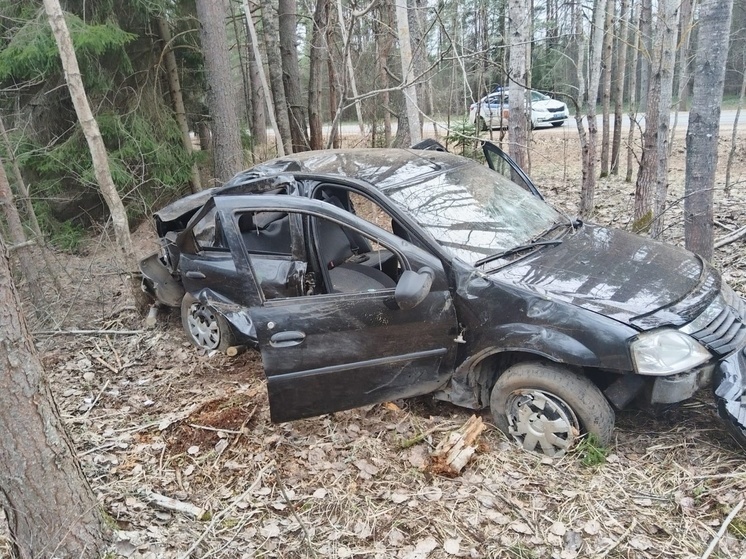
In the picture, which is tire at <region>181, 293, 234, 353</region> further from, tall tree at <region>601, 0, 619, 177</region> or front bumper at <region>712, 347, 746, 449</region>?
tall tree at <region>601, 0, 619, 177</region>

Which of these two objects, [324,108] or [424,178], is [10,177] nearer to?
[424,178]

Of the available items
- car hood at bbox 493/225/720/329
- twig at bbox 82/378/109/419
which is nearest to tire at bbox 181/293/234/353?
twig at bbox 82/378/109/419

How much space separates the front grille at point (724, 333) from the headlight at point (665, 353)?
0.22ft

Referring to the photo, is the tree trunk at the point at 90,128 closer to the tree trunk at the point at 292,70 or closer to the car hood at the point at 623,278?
the car hood at the point at 623,278

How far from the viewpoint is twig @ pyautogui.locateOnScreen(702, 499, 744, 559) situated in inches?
97.2

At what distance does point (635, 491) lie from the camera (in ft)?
9.67

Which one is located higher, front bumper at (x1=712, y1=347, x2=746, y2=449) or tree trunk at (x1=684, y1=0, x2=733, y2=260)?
tree trunk at (x1=684, y1=0, x2=733, y2=260)

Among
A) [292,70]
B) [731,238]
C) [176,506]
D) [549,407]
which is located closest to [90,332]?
[176,506]

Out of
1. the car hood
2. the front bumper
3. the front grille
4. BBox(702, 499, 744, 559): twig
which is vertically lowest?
BBox(702, 499, 744, 559): twig

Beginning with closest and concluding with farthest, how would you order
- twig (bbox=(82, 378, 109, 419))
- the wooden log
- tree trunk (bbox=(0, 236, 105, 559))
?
tree trunk (bbox=(0, 236, 105, 559)) → the wooden log → twig (bbox=(82, 378, 109, 419))

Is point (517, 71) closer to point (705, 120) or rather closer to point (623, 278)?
point (705, 120)

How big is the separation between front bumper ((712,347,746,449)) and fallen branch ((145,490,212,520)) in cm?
296

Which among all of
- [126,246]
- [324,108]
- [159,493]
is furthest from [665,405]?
[324,108]

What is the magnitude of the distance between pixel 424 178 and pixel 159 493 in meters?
2.84
